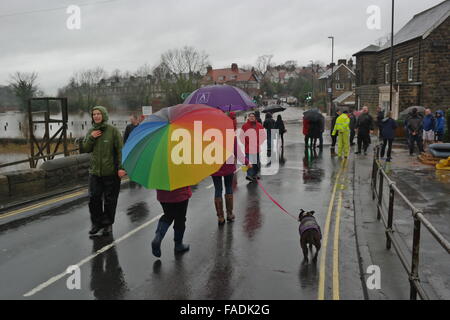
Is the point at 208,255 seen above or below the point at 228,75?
below

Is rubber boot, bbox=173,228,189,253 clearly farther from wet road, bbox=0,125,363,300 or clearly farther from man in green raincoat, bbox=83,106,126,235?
man in green raincoat, bbox=83,106,126,235

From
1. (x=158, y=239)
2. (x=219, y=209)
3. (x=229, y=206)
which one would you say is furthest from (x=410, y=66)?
(x=158, y=239)

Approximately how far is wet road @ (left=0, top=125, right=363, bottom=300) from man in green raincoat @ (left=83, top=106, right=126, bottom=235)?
2.13 ft

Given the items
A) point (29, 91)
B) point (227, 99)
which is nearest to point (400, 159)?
point (227, 99)

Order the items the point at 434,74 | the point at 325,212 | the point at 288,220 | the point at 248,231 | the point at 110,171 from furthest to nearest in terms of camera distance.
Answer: the point at 434,74 < the point at 325,212 < the point at 288,220 < the point at 248,231 < the point at 110,171

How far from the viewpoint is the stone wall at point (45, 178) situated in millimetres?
10320

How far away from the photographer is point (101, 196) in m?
7.45

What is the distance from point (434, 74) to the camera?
32.1 meters

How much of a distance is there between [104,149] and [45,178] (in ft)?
16.4

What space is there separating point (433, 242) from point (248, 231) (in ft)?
10.2

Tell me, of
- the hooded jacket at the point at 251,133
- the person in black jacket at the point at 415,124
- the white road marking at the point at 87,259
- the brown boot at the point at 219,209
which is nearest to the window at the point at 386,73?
the person in black jacket at the point at 415,124

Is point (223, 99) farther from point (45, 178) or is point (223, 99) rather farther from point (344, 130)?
point (344, 130)

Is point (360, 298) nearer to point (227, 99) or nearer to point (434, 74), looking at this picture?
point (227, 99)

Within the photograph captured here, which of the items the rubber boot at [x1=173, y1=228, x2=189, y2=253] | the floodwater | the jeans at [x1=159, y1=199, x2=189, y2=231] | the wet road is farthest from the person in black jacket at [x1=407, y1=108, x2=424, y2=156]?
the floodwater
